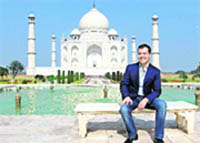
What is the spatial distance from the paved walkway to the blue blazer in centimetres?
53

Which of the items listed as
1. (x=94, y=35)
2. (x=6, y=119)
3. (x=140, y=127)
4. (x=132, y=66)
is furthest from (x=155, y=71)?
(x=94, y=35)

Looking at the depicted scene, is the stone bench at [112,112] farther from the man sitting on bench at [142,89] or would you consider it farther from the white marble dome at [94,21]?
the white marble dome at [94,21]

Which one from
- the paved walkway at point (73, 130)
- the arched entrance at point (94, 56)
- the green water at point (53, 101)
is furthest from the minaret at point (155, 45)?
the paved walkway at point (73, 130)

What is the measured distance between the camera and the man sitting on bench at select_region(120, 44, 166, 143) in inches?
117

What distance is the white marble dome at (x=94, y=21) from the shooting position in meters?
38.5

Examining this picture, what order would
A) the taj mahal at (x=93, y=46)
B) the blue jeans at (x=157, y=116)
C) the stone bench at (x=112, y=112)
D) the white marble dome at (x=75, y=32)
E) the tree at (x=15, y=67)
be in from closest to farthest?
1. the blue jeans at (x=157, y=116)
2. the stone bench at (x=112, y=112)
3. the tree at (x=15, y=67)
4. the taj mahal at (x=93, y=46)
5. the white marble dome at (x=75, y=32)

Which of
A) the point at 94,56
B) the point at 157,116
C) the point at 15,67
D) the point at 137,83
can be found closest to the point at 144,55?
the point at 137,83

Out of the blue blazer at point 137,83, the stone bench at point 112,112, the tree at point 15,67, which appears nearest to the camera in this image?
the blue blazer at point 137,83

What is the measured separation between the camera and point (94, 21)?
126ft

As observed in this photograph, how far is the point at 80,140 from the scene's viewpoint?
3.12 m

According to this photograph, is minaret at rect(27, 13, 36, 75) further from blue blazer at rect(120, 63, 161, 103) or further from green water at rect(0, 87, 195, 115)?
blue blazer at rect(120, 63, 161, 103)

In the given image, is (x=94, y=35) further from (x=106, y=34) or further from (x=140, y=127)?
(x=140, y=127)

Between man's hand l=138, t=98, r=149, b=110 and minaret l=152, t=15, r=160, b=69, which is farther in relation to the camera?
minaret l=152, t=15, r=160, b=69

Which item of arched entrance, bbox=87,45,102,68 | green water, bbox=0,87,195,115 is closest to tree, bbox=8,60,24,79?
arched entrance, bbox=87,45,102,68
